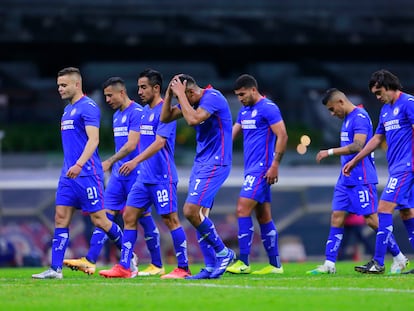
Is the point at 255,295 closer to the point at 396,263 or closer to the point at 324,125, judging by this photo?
the point at 396,263

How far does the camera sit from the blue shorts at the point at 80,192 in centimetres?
1273

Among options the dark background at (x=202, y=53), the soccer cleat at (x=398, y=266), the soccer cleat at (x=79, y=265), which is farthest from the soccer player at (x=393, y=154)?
the dark background at (x=202, y=53)

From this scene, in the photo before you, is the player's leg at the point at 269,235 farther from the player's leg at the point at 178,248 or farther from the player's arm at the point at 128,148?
the player's arm at the point at 128,148

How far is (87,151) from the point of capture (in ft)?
40.9

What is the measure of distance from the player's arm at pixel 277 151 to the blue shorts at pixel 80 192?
2182 millimetres

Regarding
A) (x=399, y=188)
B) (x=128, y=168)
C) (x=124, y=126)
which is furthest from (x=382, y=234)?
(x=124, y=126)

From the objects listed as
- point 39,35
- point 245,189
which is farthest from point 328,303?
point 39,35

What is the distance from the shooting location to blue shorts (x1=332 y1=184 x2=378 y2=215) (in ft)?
45.6

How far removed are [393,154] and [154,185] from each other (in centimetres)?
278

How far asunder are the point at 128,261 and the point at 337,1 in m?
23.8

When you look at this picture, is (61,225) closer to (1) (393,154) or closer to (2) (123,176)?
(2) (123,176)

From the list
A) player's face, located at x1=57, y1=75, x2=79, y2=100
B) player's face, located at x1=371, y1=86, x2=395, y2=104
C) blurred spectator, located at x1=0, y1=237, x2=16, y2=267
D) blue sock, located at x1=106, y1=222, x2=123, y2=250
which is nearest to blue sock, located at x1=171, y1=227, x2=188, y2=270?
blue sock, located at x1=106, y1=222, x2=123, y2=250

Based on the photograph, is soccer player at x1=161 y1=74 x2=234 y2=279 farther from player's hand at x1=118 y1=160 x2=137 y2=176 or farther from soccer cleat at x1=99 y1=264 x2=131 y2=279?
soccer cleat at x1=99 y1=264 x2=131 y2=279

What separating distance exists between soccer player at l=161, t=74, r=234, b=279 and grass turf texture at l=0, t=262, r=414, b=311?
0.32 m
